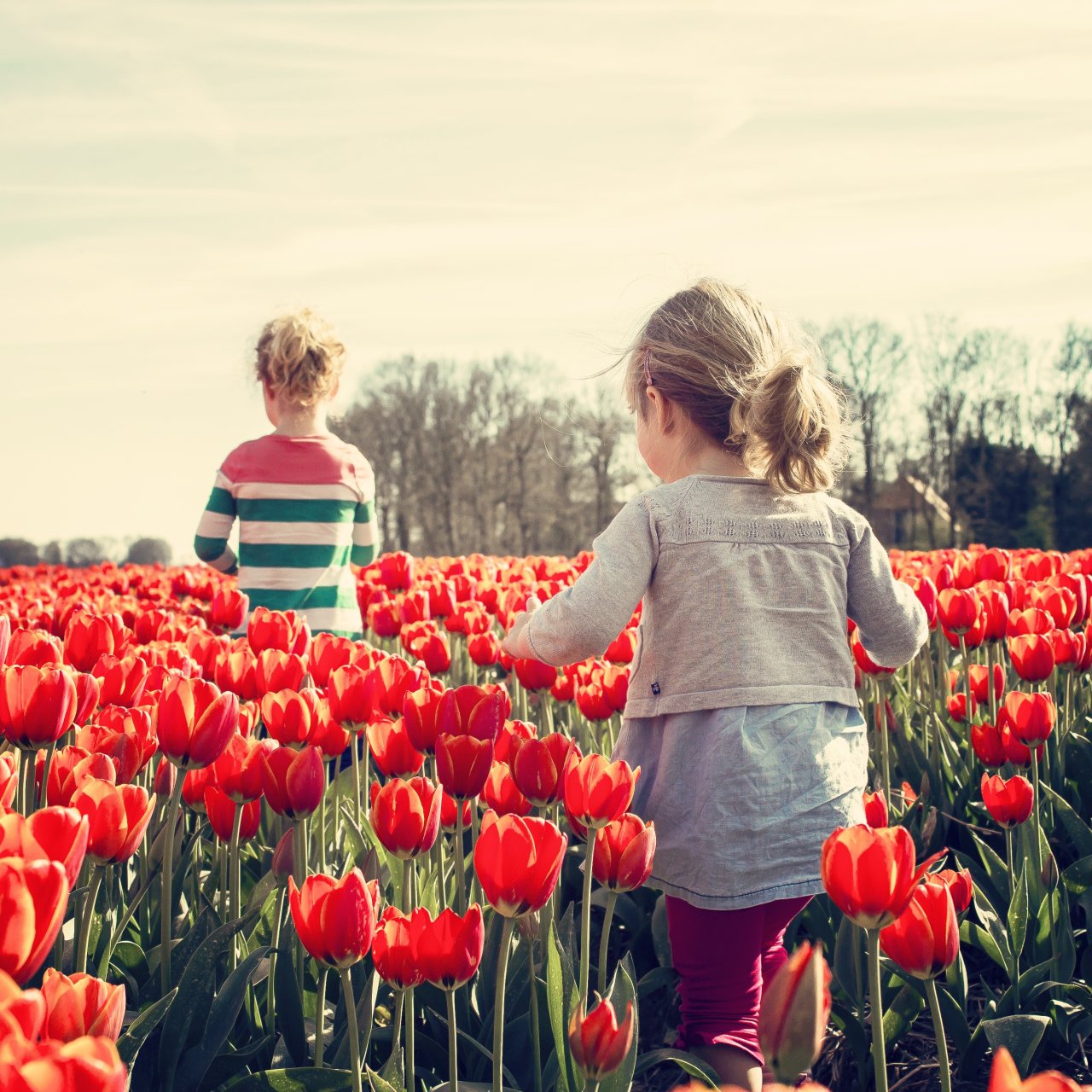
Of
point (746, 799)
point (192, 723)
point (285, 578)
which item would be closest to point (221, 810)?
point (192, 723)

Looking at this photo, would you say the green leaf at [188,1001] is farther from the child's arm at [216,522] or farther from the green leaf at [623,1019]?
the child's arm at [216,522]

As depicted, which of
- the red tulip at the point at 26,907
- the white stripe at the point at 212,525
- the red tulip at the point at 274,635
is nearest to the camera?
the red tulip at the point at 26,907

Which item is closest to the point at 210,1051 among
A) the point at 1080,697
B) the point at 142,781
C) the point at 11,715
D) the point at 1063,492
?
the point at 11,715

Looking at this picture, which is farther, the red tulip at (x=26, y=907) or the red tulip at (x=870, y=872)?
the red tulip at (x=870, y=872)

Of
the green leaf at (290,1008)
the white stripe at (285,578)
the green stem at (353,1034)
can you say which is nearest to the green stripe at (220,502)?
the white stripe at (285,578)

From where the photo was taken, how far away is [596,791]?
7.37ft

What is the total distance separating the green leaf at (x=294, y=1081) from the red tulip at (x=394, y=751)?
24.9 inches

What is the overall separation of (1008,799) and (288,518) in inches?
127

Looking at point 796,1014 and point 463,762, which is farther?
point 463,762

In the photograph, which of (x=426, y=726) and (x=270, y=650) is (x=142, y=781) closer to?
(x=270, y=650)

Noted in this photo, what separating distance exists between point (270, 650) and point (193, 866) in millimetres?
565

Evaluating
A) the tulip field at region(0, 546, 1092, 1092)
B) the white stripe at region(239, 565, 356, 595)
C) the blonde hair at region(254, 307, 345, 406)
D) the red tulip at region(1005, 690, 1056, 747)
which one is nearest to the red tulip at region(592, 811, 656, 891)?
the tulip field at region(0, 546, 1092, 1092)

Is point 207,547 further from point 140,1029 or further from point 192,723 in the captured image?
point 140,1029

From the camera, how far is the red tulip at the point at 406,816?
2.06 meters
